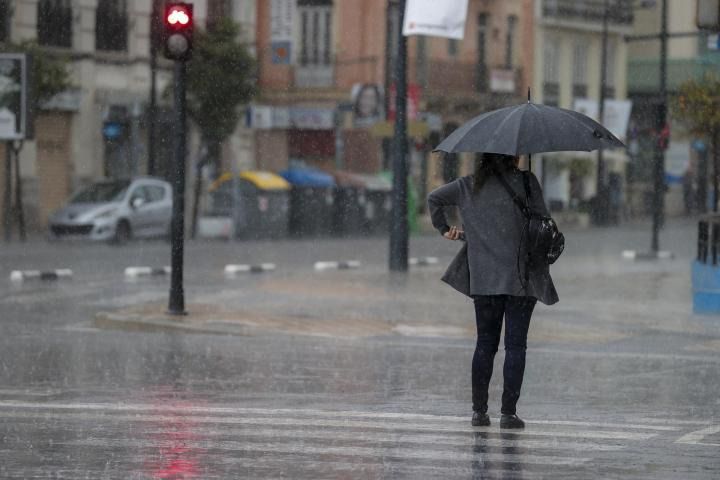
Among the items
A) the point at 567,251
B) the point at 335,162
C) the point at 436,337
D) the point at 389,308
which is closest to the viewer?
the point at 436,337

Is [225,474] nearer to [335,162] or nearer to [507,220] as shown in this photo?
[507,220]

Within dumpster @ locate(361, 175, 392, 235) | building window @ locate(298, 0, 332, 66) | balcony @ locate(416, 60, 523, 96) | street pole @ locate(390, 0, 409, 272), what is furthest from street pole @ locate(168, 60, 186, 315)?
balcony @ locate(416, 60, 523, 96)

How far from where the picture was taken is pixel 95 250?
113ft

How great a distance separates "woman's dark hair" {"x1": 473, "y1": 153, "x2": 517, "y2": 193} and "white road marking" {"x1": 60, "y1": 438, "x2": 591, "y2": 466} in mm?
1566

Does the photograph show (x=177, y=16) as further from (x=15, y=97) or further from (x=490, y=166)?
(x=15, y=97)

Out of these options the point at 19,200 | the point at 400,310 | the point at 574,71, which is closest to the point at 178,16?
the point at 400,310

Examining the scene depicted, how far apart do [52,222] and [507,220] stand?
29.5m

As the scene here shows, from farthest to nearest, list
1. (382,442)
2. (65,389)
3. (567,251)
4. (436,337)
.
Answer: (567,251), (436,337), (65,389), (382,442)

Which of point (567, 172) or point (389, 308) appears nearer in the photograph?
point (389, 308)

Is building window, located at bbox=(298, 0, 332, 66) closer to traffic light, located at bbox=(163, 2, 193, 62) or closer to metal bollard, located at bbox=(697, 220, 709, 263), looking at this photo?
metal bollard, located at bbox=(697, 220, 709, 263)

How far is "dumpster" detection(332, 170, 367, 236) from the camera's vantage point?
4734 centimetres

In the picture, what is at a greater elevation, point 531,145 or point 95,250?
point 531,145

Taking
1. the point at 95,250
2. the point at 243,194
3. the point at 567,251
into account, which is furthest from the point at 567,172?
the point at 95,250

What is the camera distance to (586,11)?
68188 mm
